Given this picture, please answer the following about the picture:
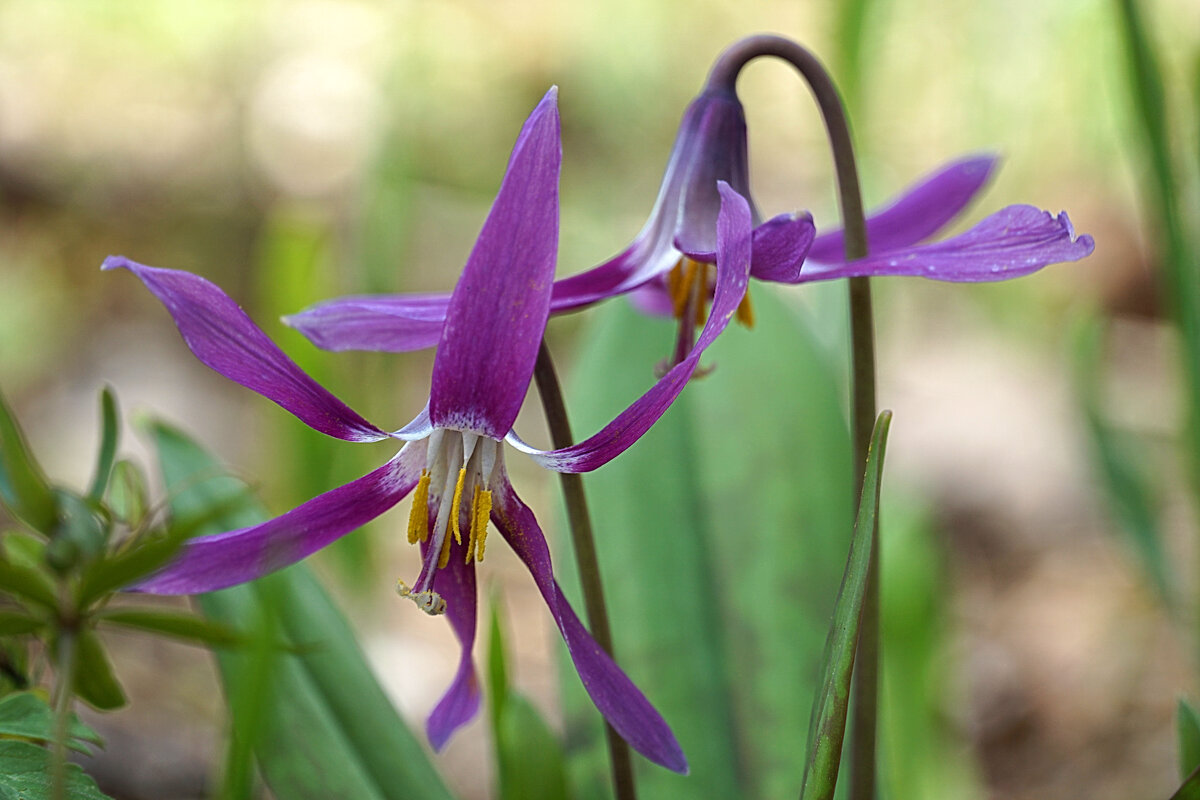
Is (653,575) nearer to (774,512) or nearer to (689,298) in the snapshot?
(774,512)

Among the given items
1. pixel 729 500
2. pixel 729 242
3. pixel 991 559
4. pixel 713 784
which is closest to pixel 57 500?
pixel 729 242

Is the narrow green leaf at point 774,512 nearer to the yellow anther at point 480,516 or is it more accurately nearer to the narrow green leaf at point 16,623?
the yellow anther at point 480,516

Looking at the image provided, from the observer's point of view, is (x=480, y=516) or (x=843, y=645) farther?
(x=480, y=516)

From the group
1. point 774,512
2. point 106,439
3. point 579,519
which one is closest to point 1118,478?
point 774,512

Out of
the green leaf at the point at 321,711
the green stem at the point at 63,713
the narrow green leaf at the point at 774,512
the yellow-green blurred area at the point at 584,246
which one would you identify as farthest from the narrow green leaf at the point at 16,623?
the yellow-green blurred area at the point at 584,246

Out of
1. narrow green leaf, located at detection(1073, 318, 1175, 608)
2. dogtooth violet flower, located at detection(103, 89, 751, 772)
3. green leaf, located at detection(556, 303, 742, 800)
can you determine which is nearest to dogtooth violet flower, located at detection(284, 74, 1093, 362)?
dogtooth violet flower, located at detection(103, 89, 751, 772)

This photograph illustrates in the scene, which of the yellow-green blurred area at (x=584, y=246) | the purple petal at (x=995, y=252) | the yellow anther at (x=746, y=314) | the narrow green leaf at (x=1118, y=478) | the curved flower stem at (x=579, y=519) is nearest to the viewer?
the purple petal at (x=995, y=252)
